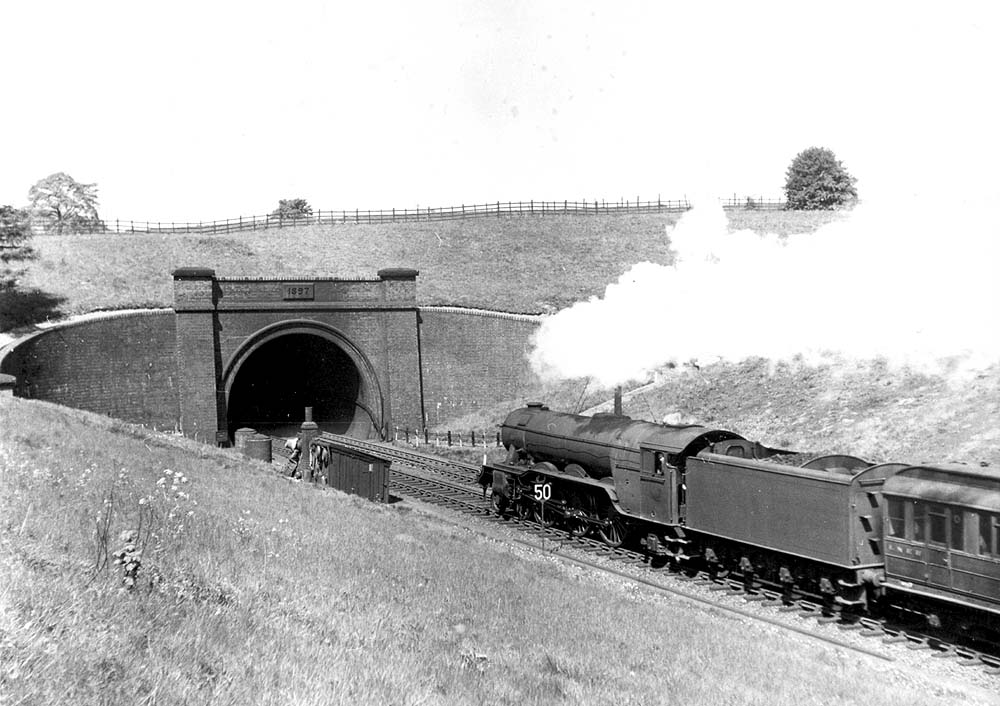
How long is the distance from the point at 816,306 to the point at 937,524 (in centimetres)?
1809

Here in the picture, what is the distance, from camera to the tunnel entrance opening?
3494cm

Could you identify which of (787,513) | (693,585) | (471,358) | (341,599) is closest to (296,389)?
(471,358)

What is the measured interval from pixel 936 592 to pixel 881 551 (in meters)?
0.98

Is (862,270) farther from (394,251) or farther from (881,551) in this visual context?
(394,251)

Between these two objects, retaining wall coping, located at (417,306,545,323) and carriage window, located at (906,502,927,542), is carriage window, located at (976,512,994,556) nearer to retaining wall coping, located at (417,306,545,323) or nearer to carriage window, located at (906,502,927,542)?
carriage window, located at (906,502,927,542)

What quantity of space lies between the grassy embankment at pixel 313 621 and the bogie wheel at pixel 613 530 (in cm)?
181

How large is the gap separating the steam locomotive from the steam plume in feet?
32.8

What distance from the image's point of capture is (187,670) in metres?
5.41

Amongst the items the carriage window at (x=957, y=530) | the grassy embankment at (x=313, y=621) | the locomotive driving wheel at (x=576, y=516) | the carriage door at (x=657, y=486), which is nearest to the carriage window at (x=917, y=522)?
the carriage window at (x=957, y=530)

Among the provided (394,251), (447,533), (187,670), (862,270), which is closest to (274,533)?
(447,533)

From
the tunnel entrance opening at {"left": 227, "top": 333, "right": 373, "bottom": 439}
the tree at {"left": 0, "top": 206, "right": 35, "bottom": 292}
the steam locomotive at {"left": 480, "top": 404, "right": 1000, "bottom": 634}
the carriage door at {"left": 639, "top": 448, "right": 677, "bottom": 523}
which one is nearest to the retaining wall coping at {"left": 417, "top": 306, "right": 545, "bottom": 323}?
the tunnel entrance opening at {"left": 227, "top": 333, "right": 373, "bottom": 439}

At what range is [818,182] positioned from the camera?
65.8 metres

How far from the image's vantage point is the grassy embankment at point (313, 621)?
5359 mm

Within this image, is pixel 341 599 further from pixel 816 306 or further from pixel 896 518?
pixel 816 306
